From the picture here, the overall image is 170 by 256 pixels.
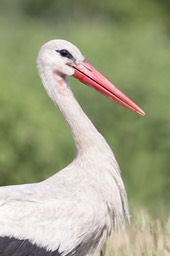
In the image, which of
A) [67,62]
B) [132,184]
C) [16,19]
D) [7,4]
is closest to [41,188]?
[67,62]

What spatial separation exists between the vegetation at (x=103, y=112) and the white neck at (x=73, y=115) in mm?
968

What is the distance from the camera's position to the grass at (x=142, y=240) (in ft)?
34.7

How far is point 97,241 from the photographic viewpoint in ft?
33.3

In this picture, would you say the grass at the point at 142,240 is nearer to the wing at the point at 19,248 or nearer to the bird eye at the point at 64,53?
the wing at the point at 19,248

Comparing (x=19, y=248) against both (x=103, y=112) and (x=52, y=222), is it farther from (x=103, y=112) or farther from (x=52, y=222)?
(x=103, y=112)

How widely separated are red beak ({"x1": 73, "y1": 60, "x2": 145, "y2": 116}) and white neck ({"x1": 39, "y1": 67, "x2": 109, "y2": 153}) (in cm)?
17

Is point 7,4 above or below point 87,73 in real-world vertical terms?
above

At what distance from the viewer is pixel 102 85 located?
10.7m

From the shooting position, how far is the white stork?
989 cm

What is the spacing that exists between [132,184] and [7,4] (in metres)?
14.5

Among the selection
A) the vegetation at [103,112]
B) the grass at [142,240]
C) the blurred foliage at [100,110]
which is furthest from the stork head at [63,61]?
the blurred foliage at [100,110]

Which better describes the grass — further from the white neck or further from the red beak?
the red beak

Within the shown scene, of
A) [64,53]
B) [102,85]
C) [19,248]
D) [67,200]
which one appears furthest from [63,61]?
[19,248]

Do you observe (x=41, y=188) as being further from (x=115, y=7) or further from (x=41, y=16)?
(x=41, y=16)
